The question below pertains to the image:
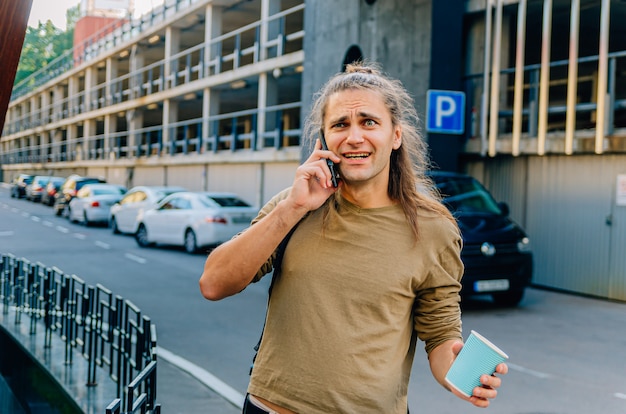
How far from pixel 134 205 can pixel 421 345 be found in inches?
605

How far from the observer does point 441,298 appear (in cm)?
236

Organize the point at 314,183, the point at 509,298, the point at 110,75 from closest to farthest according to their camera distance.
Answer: the point at 314,183 < the point at 509,298 < the point at 110,75

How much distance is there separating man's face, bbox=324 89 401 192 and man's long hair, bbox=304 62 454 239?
0.12 feet

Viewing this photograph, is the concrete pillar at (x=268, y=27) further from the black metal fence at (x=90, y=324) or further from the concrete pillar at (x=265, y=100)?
the black metal fence at (x=90, y=324)

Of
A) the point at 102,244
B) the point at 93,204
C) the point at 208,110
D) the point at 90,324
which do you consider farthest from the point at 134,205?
the point at 90,324

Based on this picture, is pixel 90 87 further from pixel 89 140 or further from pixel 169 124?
pixel 169 124

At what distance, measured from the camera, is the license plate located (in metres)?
10.3

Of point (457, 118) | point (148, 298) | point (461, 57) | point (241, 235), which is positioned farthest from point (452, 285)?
point (461, 57)

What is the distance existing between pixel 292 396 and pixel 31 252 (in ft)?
53.5

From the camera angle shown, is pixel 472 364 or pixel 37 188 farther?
pixel 37 188

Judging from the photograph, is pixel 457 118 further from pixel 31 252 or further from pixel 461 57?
pixel 31 252

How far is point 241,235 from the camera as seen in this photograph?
224cm

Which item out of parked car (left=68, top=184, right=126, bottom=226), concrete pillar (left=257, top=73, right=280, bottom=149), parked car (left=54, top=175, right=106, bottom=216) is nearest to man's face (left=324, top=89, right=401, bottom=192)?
concrete pillar (left=257, top=73, right=280, bottom=149)

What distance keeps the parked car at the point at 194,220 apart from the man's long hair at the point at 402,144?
47.7ft
